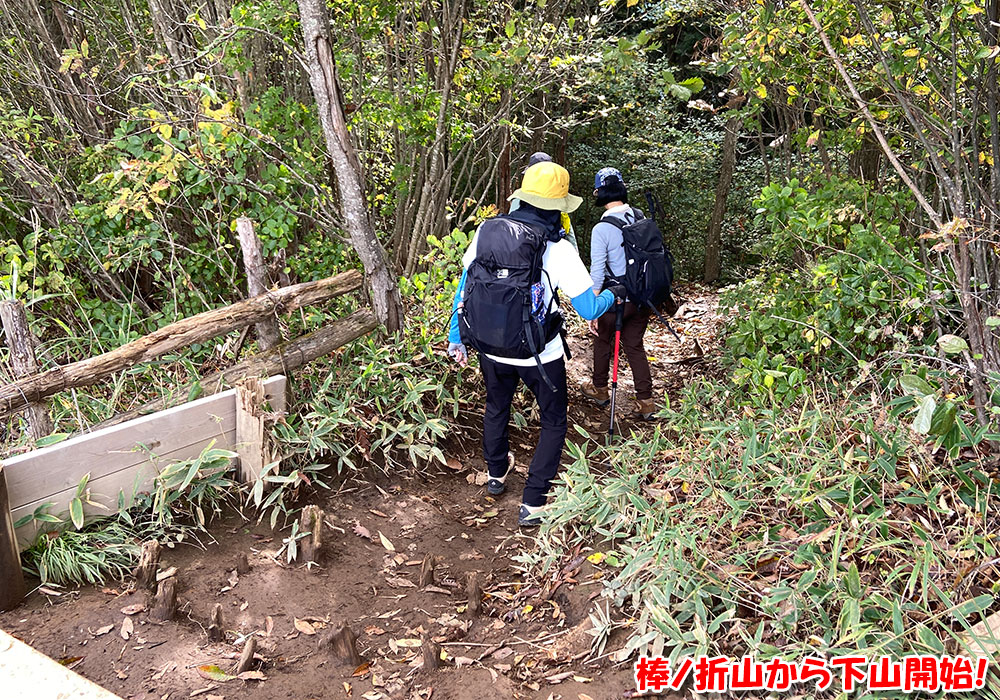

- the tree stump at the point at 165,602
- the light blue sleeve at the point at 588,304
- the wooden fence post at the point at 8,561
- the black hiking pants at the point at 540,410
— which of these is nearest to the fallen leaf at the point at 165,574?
the tree stump at the point at 165,602

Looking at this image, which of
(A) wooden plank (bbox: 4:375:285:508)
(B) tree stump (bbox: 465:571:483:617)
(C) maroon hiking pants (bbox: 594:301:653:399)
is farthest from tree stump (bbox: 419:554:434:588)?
(C) maroon hiking pants (bbox: 594:301:653:399)

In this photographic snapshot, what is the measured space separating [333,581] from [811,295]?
11.8ft

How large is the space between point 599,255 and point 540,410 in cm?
167

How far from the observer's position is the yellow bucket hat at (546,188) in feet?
12.5

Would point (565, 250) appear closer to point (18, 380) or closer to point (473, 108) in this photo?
point (18, 380)

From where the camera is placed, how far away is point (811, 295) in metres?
4.96

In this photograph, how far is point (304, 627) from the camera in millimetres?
3219

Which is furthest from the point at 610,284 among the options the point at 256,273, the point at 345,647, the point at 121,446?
the point at 121,446

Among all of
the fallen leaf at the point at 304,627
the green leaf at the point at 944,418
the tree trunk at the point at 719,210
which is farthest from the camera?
the tree trunk at the point at 719,210

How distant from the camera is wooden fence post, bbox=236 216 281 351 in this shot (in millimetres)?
4270

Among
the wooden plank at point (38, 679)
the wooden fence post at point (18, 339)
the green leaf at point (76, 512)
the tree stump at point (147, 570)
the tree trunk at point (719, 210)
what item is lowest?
the tree trunk at point (719, 210)

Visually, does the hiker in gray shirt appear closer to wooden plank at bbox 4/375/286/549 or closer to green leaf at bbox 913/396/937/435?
wooden plank at bbox 4/375/286/549

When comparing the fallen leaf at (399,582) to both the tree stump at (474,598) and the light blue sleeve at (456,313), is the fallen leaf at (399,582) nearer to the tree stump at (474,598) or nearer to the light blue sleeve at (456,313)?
the tree stump at (474,598)

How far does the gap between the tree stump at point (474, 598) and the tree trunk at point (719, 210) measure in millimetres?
9154
